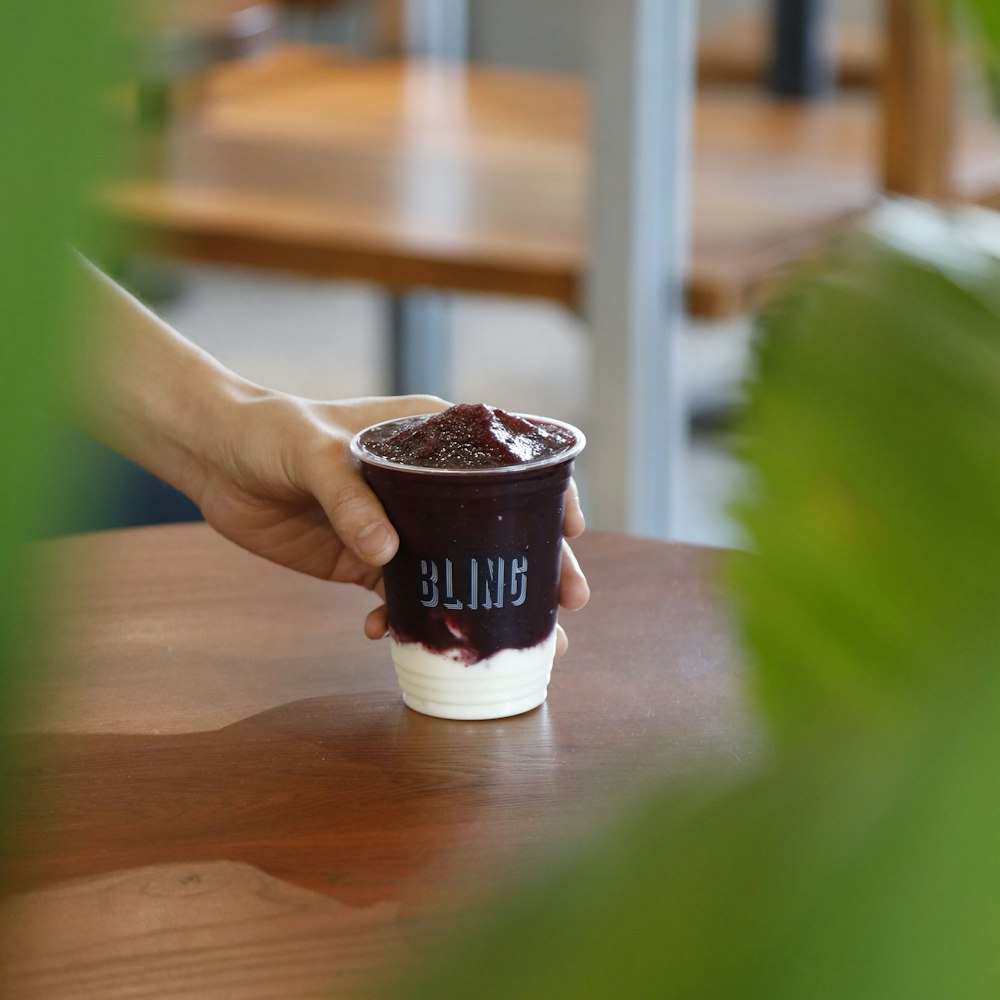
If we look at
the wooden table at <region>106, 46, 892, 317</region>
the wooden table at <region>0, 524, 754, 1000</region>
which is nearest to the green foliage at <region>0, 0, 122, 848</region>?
the wooden table at <region>0, 524, 754, 1000</region>

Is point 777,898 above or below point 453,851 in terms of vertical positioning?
above

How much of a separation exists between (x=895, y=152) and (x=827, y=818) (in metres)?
1.95

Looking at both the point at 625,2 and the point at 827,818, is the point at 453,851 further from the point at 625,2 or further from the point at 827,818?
the point at 625,2

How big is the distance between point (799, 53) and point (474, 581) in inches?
91.1

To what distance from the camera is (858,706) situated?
0.27ft

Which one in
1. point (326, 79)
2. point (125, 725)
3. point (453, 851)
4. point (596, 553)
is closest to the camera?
point (453, 851)

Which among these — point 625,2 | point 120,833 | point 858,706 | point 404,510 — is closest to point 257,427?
point 404,510

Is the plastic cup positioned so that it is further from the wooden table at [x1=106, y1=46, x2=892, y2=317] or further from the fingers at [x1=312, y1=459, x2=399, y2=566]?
the wooden table at [x1=106, y1=46, x2=892, y2=317]

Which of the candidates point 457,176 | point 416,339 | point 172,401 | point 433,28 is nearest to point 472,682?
point 172,401

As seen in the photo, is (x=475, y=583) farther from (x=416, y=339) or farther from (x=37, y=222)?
(x=416, y=339)

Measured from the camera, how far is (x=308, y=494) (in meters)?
0.81

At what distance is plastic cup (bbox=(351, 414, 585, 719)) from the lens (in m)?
0.68

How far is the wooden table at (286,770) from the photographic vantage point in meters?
0.51

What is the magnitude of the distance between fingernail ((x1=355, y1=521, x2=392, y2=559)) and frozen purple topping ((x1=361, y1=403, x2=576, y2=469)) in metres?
0.03
